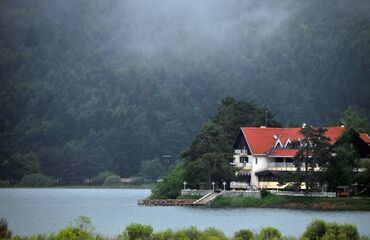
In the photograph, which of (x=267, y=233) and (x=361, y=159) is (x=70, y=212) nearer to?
(x=361, y=159)

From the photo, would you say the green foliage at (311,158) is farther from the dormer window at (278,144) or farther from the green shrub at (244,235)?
the green shrub at (244,235)

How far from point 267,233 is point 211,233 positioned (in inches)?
104

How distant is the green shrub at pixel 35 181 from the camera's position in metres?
183

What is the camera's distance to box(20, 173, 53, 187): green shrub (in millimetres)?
183125

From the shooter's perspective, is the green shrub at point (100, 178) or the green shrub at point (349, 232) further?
the green shrub at point (100, 178)

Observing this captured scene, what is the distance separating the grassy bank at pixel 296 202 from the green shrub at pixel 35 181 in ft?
324

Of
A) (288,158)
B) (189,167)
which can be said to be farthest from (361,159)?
(189,167)

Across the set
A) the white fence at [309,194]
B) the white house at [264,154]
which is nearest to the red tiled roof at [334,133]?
the white house at [264,154]

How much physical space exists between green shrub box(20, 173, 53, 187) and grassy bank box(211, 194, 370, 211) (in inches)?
3893

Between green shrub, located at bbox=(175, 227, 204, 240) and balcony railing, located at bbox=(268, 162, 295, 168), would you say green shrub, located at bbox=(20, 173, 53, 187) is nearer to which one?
balcony railing, located at bbox=(268, 162, 295, 168)

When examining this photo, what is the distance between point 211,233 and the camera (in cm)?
4506

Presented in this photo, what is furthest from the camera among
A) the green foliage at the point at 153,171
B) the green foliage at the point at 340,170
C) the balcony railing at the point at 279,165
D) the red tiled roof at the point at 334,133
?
the green foliage at the point at 153,171

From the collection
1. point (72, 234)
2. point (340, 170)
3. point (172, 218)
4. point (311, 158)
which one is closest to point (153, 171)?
point (311, 158)

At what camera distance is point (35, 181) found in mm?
184125
